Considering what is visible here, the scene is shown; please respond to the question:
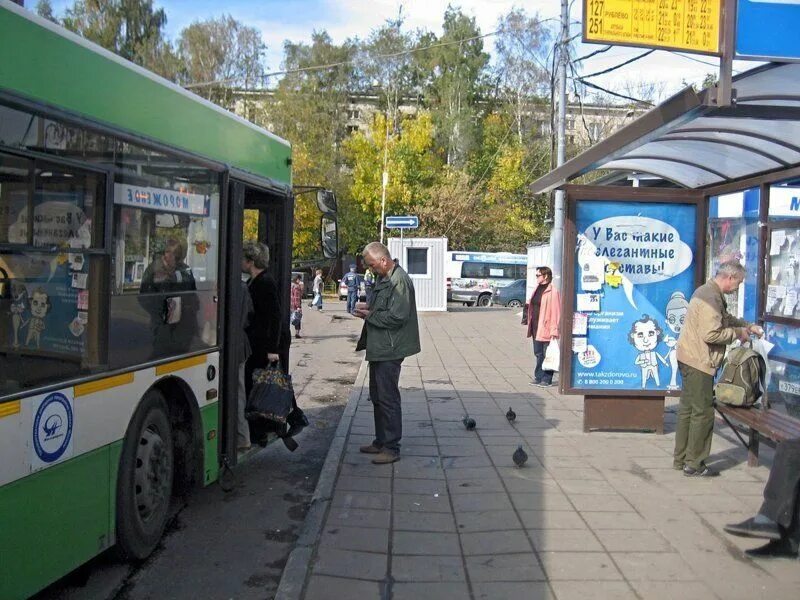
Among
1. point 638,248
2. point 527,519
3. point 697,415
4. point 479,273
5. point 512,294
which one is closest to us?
point 527,519

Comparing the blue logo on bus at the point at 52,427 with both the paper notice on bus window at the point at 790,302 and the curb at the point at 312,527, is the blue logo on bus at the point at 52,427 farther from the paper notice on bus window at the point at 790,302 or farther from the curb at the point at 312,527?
the paper notice on bus window at the point at 790,302

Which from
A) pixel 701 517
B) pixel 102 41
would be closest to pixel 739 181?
pixel 701 517

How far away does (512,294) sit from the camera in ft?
129

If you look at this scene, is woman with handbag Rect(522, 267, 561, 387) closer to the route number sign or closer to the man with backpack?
the man with backpack

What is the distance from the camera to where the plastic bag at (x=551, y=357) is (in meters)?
11.2

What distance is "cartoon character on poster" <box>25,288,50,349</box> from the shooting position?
136 inches

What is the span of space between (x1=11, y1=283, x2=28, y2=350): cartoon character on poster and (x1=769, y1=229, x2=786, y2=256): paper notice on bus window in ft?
19.8

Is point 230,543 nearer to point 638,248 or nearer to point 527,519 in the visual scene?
point 527,519

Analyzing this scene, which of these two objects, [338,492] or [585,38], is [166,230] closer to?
[338,492]

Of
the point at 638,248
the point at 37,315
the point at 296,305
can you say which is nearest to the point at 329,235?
the point at 638,248

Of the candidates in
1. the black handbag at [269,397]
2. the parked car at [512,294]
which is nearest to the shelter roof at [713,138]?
the black handbag at [269,397]

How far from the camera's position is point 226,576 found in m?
4.61

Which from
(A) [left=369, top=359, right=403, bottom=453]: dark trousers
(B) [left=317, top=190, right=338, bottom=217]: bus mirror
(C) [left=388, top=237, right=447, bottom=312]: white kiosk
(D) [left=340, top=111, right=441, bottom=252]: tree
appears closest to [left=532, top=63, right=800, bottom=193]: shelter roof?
(B) [left=317, top=190, right=338, bottom=217]: bus mirror

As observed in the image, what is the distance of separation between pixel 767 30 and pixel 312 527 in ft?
14.3
